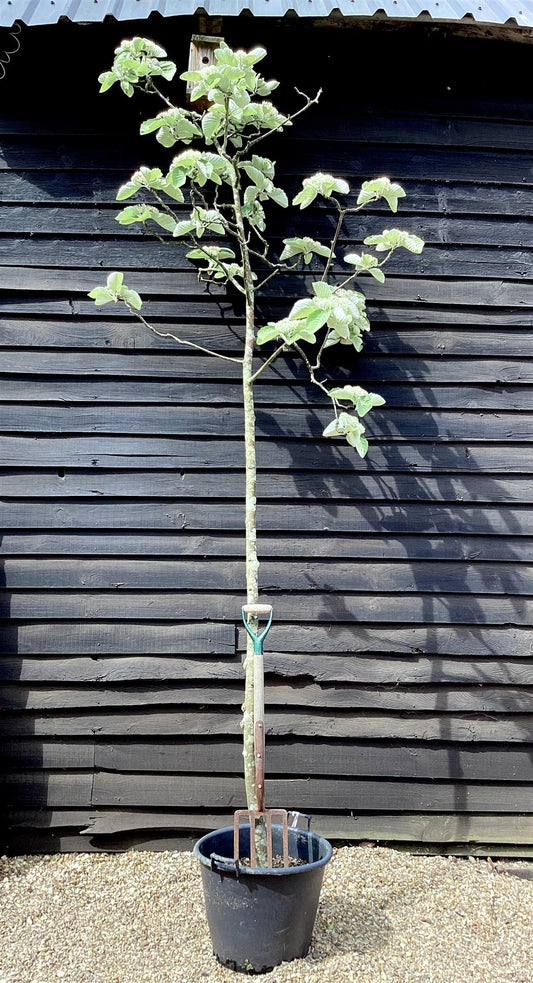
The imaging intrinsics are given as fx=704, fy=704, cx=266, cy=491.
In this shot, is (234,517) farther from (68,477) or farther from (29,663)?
(29,663)

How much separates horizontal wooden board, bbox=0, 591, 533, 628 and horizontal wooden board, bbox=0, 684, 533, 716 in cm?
18

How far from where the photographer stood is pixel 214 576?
288 cm

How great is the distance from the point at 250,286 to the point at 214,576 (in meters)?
1.15

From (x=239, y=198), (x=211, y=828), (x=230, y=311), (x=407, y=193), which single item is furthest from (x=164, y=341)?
(x=211, y=828)

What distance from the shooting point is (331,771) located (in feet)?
9.32

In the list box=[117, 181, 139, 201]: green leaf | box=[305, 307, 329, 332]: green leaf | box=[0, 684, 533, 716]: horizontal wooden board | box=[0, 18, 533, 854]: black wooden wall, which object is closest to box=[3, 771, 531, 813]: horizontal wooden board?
box=[0, 18, 533, 854]: black wooden wall

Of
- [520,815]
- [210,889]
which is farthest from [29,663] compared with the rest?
[520,815]

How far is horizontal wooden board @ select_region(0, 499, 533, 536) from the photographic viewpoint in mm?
2902

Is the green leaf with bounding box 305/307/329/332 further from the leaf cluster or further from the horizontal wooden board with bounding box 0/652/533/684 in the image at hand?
the horizontal wooden board with bounding box 0/652/533/684

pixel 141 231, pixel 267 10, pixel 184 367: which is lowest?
pixel 184 367

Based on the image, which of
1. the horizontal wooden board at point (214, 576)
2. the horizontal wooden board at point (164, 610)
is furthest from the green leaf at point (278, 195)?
the horizontal wooden board at point (164, 610)

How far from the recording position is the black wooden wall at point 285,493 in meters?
2.84

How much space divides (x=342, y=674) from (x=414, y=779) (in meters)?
0.52

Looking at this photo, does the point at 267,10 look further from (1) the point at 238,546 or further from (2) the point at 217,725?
(2) the point at 217,725
